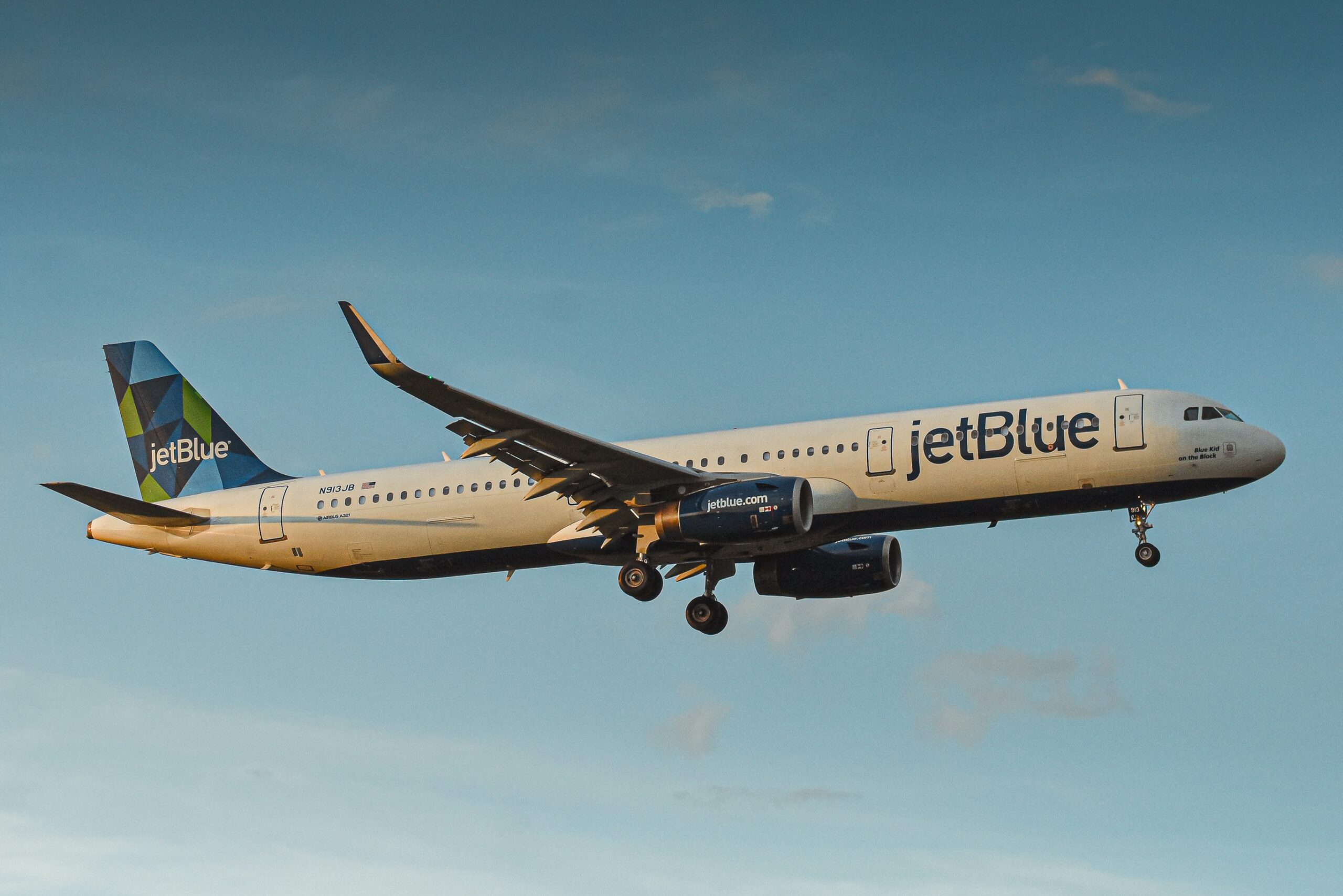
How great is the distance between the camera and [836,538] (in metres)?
38.2

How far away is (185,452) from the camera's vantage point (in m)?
46.7

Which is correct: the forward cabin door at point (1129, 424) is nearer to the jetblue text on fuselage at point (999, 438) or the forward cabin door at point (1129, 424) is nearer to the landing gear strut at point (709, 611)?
the jetblue text on fuselage at point (999, 438)

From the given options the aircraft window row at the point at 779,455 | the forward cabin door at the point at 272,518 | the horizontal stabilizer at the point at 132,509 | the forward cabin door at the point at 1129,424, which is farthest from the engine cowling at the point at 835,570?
the horizontal stabilizer at the point at 132,509

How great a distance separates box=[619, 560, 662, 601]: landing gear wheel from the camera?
39.2 metres

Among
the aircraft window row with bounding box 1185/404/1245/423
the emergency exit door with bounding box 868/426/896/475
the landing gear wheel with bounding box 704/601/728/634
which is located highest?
the aircraft window row with bounding box 1185/404/1245/423

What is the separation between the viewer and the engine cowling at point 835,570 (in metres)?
42.2

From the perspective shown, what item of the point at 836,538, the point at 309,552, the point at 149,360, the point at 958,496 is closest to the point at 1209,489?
the point at 958,496

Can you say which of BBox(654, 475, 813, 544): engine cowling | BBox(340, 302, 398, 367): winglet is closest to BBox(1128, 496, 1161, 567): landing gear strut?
BBox(654, 475, 813, 544): engine cowling

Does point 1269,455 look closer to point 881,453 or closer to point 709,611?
point 881,453

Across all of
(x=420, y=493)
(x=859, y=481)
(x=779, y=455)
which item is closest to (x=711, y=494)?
(x=779, y=455)

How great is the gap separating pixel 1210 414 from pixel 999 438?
473cm

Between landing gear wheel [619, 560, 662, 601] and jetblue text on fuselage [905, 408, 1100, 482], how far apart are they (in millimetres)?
7059

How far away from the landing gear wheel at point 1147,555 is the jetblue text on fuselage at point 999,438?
8.91 ft

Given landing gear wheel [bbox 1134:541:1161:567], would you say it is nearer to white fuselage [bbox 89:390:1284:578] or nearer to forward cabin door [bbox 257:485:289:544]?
white fuselage [bbox 89:390:1284:578]
